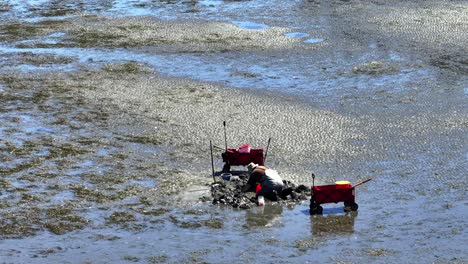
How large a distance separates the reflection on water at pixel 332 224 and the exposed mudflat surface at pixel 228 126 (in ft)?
0.11

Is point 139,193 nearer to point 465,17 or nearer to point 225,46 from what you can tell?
point 225,46

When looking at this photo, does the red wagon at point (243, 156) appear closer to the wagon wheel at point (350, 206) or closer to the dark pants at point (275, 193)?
the dark pants at point (275, 193)

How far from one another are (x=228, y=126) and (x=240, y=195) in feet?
13.6

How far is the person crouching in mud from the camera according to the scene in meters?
15.2

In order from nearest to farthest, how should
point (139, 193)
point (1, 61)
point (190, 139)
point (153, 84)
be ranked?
point (139, 193) < point (190, 139) < point (153, 84) < point (1, 61)

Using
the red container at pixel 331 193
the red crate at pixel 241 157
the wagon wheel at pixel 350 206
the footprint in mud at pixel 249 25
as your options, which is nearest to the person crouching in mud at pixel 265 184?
the red crate at pixel 241 157

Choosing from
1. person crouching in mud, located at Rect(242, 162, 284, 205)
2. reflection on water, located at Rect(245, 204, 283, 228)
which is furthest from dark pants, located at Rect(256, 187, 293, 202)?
reflection on water, located at Rect(245, 204, 283, 228)

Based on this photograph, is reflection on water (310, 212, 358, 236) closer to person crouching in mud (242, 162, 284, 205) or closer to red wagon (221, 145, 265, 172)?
person crouching in mud (242, 162, 284, 205)

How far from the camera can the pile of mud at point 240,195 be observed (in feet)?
49.6

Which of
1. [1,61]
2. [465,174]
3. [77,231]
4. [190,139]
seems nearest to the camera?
[77,231]

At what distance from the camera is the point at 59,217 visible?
570 inches

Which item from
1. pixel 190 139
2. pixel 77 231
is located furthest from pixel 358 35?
pixel 77 231

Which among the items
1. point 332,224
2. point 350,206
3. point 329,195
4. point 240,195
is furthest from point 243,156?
point 332,224

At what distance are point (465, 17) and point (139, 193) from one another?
16449mm
